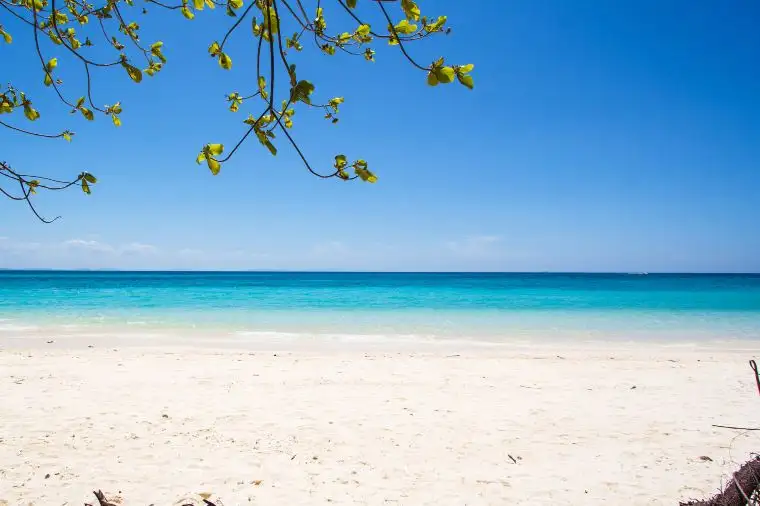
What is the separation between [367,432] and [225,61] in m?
4.71

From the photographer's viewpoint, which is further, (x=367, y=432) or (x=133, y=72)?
(x=367, y=432)

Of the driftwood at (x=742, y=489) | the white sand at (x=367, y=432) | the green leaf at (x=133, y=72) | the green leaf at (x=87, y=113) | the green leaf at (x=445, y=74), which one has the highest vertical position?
the green leaf at (x=133, y=72)

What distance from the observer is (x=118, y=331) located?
52.4ft

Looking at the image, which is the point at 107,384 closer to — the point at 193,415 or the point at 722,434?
the point at 193,415

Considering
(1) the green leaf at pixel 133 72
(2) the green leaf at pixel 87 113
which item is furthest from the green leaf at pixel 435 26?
(2) the green leaf at pixel 87 113

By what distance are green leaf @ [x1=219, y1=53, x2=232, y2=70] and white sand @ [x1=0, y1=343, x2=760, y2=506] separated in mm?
3624

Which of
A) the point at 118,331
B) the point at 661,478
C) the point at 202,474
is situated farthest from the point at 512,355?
the point at 118,331

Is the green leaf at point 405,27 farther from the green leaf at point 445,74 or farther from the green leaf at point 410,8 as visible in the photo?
the green leaf at point 445,74

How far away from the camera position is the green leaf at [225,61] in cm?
200

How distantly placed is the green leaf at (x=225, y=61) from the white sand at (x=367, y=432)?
3624 millimetres

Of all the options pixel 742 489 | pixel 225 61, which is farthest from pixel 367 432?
pixel 225 61

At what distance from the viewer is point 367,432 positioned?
547 cm

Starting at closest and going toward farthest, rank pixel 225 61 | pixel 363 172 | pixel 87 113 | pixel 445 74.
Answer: pixel 445 74 → pixel 363 172 → pixel 225 61 → pixel 87 113

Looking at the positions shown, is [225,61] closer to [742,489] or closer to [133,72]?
[133,72]
